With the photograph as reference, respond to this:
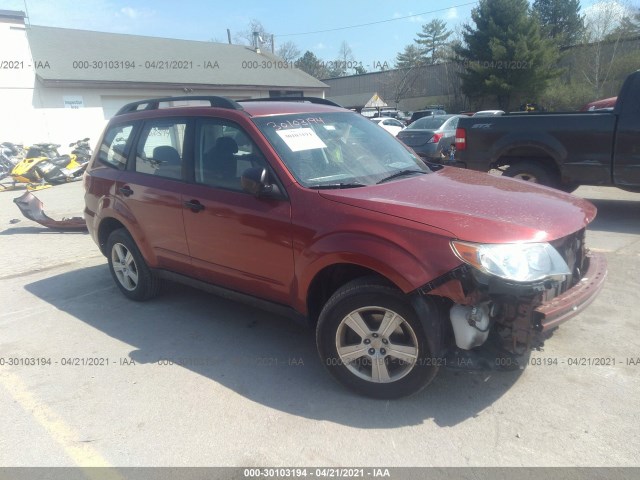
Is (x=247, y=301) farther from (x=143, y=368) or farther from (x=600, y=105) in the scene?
(x=600, y=105)

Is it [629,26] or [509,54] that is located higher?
[629,26]

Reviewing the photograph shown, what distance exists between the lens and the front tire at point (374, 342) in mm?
3078

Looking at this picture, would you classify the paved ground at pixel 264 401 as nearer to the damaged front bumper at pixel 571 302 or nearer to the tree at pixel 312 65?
the damaged front bumper at pixel 571 302

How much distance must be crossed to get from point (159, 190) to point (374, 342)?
2.43m

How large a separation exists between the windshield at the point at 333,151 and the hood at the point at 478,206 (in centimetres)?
22

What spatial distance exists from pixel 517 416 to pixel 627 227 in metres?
5.31

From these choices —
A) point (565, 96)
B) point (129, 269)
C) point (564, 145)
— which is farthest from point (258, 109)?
point (565, 96)

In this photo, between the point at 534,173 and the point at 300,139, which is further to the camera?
the point at 534,173

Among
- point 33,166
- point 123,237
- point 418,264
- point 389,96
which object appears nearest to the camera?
point 418,264

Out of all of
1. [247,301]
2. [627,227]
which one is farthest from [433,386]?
[627,227]

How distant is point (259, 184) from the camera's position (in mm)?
3516

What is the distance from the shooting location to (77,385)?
12.3ft

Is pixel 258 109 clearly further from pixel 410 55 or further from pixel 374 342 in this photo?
pixel 410 55

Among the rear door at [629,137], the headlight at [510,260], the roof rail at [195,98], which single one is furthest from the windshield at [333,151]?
the rear door at [629,137]
